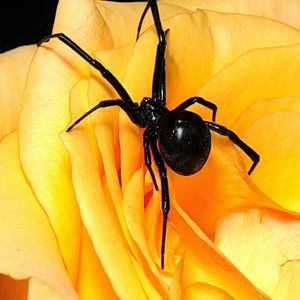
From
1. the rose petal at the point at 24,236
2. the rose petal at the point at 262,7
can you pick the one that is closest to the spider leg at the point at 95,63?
the rose petal at the point at 24,236

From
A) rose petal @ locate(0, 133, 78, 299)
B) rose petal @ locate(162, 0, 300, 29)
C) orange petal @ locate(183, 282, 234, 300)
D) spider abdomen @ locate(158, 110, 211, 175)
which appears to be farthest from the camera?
rose petal @ locate(162, 0, 300, 29)

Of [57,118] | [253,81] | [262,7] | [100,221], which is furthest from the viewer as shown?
[262,7]

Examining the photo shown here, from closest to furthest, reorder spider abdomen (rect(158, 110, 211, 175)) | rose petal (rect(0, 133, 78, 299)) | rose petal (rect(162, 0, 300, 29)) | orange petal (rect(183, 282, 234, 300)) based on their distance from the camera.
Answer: rose petal (rect(0, 133, 78, 299)) → orange petal (rect(183, 282, 234, 300)) → spider abdomen (rect(158, 110, 211, 175)) → rose petal (rect(162, 0, 300, 29))

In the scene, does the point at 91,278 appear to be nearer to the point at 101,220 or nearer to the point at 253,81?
the point at 101,220

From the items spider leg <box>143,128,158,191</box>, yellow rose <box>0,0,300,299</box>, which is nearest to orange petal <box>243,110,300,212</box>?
yellow rose <box>0,0,300,299</box>

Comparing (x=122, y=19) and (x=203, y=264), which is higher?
(x=122, y=19)

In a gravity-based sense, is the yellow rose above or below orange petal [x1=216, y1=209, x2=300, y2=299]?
above

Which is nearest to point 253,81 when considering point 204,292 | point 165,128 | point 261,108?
point 261,108

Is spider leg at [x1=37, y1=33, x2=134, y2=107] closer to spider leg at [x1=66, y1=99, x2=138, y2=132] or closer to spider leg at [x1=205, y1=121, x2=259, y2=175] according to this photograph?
spider leg at [x1=66, y1=99, x2=138, y2=132]
